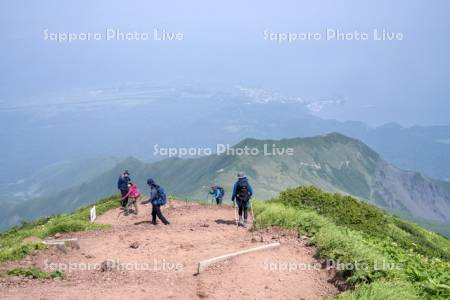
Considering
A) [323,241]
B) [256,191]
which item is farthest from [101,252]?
[256,191]

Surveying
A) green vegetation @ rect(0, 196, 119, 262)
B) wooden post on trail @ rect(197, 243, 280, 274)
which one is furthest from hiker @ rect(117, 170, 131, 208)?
wooden post on trail @ rect(197, 243, 280, 274)

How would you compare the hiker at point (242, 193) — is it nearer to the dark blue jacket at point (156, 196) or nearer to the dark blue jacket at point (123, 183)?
the dark blue jacket at point (156, 196)

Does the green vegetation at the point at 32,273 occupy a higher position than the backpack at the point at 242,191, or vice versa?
the backpack at the point at 242,191

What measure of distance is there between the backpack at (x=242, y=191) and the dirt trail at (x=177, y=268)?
1.51 metres

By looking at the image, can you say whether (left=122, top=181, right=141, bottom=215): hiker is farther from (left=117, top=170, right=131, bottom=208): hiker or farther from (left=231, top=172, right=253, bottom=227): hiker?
(left=231, top=172, right=253, bottom=227): hiker

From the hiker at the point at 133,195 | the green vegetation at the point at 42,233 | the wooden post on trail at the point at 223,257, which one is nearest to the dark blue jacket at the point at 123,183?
the hiker at the point at 133,195

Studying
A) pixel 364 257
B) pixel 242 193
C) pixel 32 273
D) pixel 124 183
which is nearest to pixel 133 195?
pixel 124 183

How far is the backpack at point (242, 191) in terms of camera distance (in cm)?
2430

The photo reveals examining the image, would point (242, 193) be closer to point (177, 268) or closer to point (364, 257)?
point (177, 268)

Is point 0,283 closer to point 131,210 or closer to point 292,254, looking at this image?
point 292,254

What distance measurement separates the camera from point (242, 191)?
24297 millimetres

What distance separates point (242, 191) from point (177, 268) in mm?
7058

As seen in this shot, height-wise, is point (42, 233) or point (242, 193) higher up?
point (242, 193)

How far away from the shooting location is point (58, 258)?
20156mm
